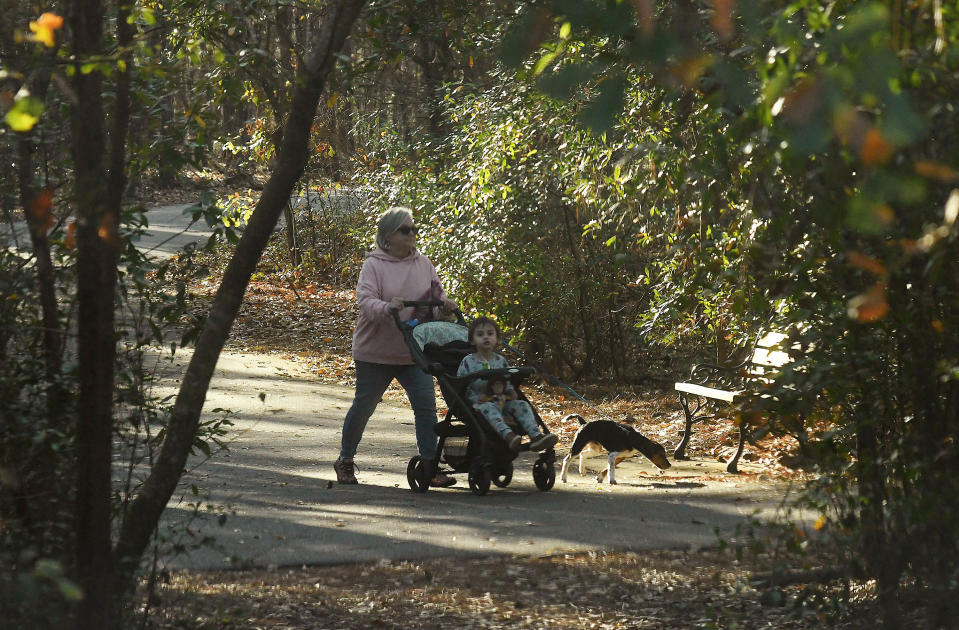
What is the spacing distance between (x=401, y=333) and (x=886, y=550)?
4.96 meters

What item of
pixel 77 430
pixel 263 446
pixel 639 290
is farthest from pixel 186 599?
pixel 639 290

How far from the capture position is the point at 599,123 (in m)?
2.54

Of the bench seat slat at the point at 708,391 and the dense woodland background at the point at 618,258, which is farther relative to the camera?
the bench seat slat at the point at 708,391

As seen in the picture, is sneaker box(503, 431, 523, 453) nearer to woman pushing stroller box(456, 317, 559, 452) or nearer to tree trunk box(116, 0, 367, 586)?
woman pushing stroller box(456, 317, 559, 452)

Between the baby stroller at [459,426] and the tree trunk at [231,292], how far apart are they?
3.73 metres

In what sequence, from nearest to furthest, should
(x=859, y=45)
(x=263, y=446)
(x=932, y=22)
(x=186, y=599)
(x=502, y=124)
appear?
(x=859, y=45)
(x=932, y=22)
(x=186, y=599)
(x=263, y=446)
(x=502, y=124)

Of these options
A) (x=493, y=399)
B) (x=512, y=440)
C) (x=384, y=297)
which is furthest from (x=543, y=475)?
(x=384, y=297)

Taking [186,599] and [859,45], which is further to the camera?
[186,599]

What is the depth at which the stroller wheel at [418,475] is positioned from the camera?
8422 millimetres

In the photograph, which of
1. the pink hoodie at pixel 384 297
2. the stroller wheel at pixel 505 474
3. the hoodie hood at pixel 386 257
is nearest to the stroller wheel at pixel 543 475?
the stroller wheel at pixel 505 474

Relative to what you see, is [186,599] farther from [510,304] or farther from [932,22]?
[510,304]

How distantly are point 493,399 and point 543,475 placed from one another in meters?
0.70

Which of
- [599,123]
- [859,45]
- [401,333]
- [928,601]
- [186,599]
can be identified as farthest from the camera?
[401,333]

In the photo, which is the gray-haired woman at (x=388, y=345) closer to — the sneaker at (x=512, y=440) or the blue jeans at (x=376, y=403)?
the blue jeans at (x=376, y=403)
